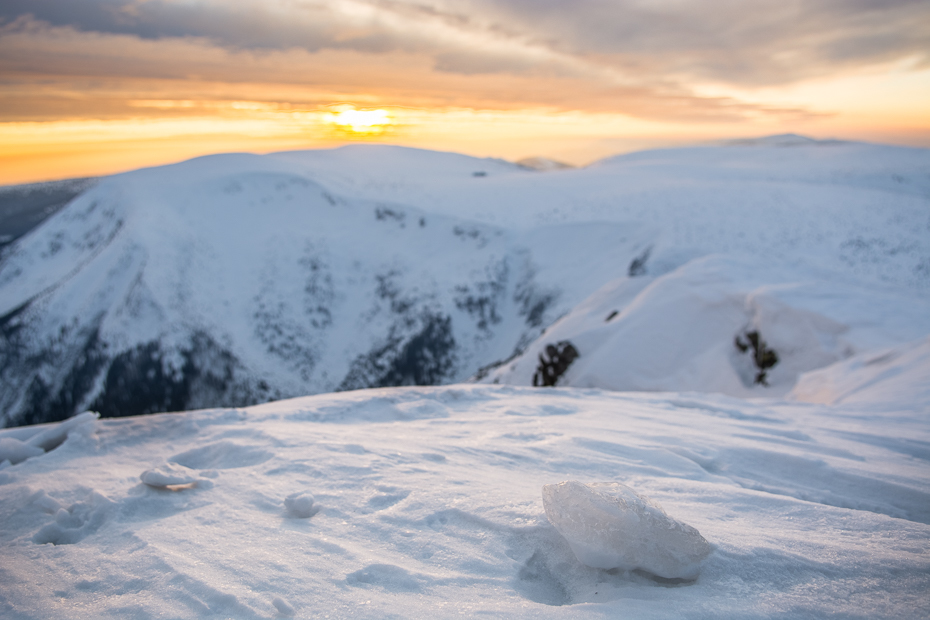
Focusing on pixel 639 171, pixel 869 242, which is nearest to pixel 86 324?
pixel 869 242

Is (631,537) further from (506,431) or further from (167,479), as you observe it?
(167,479)

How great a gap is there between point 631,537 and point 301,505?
1.84 metres

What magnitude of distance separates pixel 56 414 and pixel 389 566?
33.3 m

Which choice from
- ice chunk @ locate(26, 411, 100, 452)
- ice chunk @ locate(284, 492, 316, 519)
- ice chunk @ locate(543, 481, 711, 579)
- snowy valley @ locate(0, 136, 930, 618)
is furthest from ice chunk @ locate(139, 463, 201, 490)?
ice chunk @ locate(543, 481, 711, 579)

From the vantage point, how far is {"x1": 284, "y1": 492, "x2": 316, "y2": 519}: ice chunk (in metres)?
2.84

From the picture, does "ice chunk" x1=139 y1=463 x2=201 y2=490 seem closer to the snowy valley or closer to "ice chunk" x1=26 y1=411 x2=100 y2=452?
the snowy valley

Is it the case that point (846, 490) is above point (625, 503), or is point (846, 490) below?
below

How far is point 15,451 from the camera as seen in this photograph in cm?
407

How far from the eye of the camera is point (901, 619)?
180 centimetres

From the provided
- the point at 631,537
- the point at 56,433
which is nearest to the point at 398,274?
the point at 56,433

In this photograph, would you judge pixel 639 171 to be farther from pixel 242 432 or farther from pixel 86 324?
pixel 242 432

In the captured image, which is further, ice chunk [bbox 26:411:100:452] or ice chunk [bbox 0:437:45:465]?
ice chunk [bbox 26:411:100:452]

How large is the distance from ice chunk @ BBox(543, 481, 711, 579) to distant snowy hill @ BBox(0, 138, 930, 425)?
984 centimetres

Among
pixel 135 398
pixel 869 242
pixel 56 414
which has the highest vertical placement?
pixel 869 242
